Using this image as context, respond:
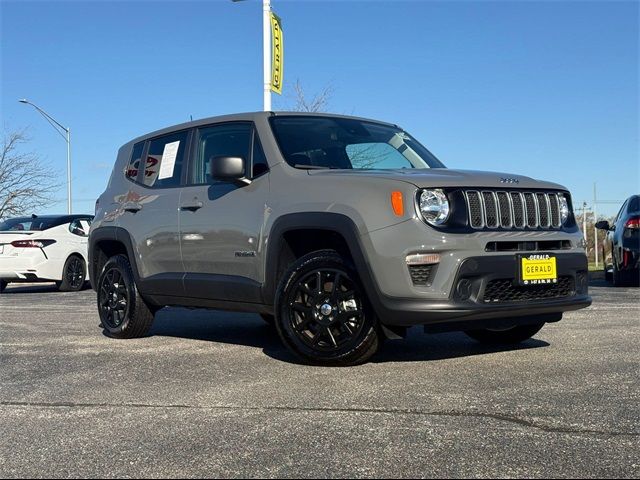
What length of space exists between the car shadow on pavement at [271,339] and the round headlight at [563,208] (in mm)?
1037

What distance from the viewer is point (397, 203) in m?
4.75

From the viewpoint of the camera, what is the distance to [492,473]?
2.85 metres

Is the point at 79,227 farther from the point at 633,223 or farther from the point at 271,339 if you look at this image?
the point at 633,223

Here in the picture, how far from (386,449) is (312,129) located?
335 cm

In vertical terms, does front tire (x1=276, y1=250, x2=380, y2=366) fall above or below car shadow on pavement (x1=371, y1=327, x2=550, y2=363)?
above

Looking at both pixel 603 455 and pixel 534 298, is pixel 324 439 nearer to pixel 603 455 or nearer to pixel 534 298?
pixel 603 455

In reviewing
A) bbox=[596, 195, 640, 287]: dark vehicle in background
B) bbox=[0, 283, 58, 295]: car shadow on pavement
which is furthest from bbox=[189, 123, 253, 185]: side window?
bbox=[0, 283, 58, 295]: car shadow on pavement

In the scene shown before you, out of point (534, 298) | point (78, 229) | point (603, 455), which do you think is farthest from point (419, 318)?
point (78, 229)

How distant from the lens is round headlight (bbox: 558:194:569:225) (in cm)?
545

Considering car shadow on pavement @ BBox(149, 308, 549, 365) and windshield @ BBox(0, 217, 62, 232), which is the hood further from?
windshield @ BBox(0, 217, 62, 232)

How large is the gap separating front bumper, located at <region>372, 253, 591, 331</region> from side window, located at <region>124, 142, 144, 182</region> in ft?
10.7

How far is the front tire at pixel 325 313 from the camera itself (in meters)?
4.93

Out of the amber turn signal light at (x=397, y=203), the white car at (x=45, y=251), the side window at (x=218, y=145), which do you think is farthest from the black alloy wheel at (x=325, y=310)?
the white car at (x=45, y=251)

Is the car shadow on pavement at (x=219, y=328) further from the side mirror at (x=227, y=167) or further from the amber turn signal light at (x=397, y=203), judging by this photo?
the amber turn signal light at (x=397, y=203)
